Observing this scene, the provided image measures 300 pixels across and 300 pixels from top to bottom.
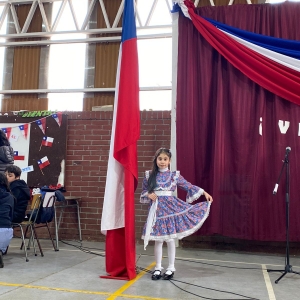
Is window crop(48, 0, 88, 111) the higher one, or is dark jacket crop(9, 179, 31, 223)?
window crop(48, 0, 88, 111)

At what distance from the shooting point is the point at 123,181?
3.84 metres

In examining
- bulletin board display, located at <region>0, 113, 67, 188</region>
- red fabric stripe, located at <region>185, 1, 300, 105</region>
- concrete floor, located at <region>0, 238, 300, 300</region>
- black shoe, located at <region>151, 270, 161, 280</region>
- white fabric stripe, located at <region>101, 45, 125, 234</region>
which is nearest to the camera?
concrete floor, located at <region>0, 238, 300, 300</region>

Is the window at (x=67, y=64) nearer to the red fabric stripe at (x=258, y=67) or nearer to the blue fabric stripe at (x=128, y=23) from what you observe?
the red fabric stripe at (x=258, y=67)

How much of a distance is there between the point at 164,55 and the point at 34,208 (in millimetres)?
5433

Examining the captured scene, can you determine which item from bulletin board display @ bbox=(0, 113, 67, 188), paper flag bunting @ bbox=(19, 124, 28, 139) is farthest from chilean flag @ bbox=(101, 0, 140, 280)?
paper flag bunting @ bbox=(19, 124, 28, 139)

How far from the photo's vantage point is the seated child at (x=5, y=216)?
395cm

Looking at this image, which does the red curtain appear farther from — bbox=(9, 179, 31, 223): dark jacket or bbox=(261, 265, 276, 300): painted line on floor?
bbox=(9, 179, 31, 223): dark jacket

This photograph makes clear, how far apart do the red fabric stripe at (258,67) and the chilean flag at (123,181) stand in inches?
65.6

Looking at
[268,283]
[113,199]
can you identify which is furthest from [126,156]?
[268,283]

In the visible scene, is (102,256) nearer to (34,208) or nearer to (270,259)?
(34,208)

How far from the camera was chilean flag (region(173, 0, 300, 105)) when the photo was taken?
4.86m

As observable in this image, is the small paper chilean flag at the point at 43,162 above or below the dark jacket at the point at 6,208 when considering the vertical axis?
above

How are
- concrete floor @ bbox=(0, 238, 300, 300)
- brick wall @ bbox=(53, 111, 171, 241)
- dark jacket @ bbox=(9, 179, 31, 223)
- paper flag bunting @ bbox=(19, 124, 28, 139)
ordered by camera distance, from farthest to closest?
paper flag bunting @ bbox=(19, 124, 28, 139) → brick wall @ bbox=(53, 111, 171, 241) → dark jacket @ bbox=(9, 179, 31, 223) → concrete floor @ bbox=(0, 238, 300, 300)

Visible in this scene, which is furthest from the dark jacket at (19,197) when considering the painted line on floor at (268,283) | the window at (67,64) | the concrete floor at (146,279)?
the window at (67,64)
